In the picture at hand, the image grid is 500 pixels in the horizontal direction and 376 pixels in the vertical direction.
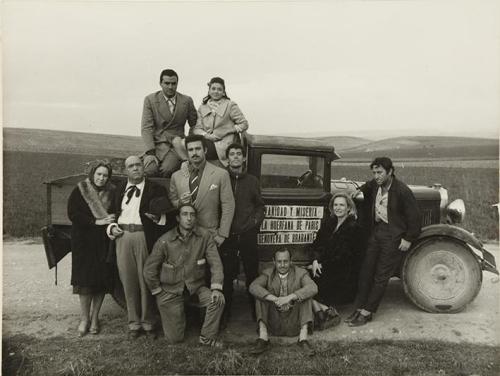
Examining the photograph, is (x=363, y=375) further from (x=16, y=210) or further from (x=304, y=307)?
(x=16, y=210)

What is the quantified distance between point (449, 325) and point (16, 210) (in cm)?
983

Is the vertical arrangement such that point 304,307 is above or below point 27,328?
above

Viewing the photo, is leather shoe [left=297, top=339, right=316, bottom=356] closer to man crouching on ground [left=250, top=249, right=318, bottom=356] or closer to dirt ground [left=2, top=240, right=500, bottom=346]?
man crouching on ground [left=250, top=249, right=318, bottom=356]

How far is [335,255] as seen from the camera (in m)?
4.55

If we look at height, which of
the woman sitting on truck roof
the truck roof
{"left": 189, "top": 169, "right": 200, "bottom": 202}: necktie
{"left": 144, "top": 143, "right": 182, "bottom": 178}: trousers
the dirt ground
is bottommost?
the dirt ground

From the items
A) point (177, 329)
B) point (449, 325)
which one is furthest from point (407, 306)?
point (177, 329)

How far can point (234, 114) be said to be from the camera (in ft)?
15.2

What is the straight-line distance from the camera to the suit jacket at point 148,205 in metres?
4.06

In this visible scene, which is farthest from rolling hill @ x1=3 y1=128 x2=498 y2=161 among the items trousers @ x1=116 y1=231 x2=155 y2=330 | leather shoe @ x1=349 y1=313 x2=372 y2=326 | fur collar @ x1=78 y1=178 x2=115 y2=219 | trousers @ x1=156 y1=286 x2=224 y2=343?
trousers @ x1=156 y1=286 x2=224 y2=343

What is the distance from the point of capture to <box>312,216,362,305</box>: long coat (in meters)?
4.54

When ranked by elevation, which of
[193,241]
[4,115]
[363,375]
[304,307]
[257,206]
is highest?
[4,115]

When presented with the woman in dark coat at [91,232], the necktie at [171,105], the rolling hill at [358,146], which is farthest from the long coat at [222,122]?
the rolling hill at [358,146]

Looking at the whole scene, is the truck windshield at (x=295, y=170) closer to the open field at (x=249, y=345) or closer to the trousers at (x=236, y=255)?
the trousers at (x=236, y=255)

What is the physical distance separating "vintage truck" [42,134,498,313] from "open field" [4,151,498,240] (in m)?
1.20
